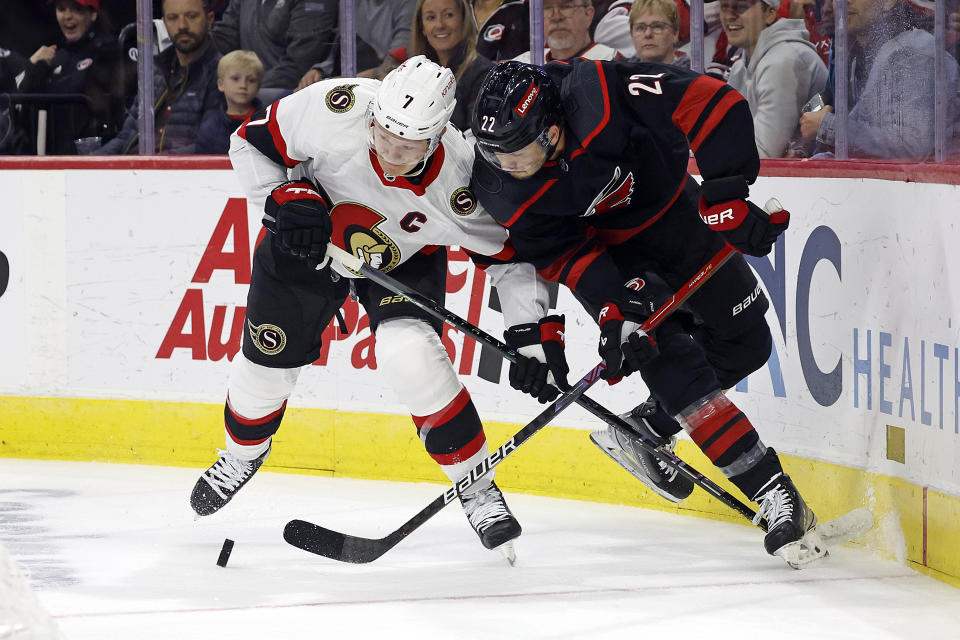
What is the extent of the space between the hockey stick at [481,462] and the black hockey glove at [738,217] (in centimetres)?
21

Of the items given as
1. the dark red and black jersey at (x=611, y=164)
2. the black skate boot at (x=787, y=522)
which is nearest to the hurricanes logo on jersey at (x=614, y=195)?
the dark red and black jersey at (x=611, y=164)

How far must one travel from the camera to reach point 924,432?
2811 mm

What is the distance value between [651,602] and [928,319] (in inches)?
33.9

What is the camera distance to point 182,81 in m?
4.45

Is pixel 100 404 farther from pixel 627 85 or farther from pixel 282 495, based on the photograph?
pixel 627 85

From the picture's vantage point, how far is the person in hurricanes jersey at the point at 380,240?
281 centimetres

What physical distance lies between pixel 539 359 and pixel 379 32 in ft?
5.90

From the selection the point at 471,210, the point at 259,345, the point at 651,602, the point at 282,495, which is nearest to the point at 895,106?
the point at 471,210

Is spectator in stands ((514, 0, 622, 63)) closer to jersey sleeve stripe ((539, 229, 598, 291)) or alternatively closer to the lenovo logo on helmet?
jersey sleeve stripe ((539, 229, 598, 291))

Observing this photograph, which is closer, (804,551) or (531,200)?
(531,200)

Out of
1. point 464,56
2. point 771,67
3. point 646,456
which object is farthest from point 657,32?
point 646,456

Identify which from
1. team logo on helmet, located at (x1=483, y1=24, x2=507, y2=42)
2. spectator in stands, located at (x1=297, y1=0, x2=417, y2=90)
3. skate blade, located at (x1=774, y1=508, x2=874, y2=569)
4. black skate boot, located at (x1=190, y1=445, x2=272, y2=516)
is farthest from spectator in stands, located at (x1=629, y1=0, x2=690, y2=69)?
black skate boot, located at (x1=190, y1=445, x2=272, y2=516)

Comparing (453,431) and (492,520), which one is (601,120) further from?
(492,520)

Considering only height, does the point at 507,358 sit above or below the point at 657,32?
below
